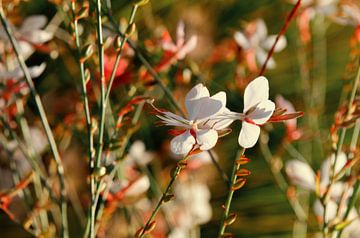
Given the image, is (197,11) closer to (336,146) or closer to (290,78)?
(290,78)

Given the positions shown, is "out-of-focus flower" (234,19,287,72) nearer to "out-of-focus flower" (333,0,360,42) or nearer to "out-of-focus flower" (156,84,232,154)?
"out-of-focus flower" (333,0,360,42)

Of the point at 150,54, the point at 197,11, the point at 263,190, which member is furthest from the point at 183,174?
the point at 197,11

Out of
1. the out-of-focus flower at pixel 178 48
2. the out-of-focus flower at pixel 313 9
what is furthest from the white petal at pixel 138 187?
the out-of-focus flower at pixel 313 9

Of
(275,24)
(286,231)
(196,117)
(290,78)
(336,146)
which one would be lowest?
(286,231)

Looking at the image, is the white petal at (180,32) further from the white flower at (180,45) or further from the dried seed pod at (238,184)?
the dried seed pod at (238,184)

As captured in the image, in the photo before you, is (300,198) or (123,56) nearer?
(123,56)

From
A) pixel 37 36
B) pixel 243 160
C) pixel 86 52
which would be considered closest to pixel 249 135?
pixel 243 160

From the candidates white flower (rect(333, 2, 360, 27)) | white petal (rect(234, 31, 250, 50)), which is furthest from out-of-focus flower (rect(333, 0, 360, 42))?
white petal (rect(234, 31, 250, 50))
